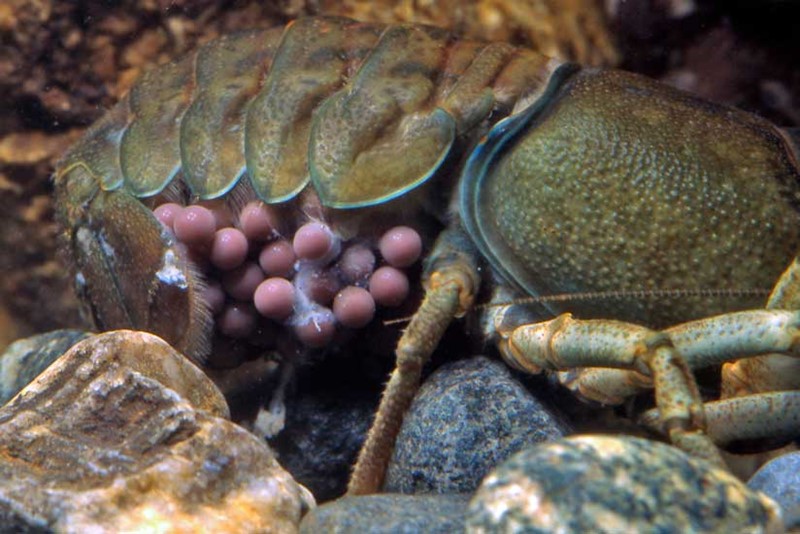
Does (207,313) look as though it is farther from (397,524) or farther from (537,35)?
(537,35)

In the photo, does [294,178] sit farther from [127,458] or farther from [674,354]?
[674,354]

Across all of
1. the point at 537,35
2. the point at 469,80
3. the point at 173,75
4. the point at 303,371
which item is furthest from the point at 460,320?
the point at 173,75

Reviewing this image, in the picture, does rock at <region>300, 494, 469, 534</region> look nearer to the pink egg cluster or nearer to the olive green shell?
the pink egg cluster

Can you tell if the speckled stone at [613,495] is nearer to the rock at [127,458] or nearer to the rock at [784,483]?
the rock at [784,483]

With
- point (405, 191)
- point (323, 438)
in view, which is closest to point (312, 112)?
point (405, 191)

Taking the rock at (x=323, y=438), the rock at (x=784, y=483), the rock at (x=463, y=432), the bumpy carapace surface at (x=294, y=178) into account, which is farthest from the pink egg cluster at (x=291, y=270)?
the rock at (x=784, y=483)

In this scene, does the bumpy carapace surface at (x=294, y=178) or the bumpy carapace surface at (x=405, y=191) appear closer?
the bumpy carapace surface at (x=405, y=191)

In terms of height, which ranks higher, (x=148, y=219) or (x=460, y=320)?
(x=148, y=219)
